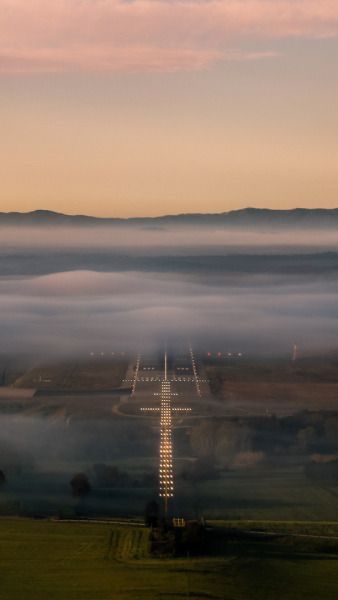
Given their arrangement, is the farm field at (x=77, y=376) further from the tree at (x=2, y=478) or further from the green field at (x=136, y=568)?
the green field at (x=136, y=568)

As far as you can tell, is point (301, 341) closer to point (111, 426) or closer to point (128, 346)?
point (128, 346)

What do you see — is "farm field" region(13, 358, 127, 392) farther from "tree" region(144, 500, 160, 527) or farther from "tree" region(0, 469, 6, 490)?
"tree" region(144, 500, 160, 527)

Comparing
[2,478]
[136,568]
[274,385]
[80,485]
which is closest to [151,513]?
[80,485]

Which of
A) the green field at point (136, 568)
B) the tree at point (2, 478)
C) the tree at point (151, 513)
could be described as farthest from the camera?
the tree at point (2, 478)

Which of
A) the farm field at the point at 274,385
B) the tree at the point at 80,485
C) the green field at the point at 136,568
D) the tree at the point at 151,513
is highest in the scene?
the farm field at the point at 274,385

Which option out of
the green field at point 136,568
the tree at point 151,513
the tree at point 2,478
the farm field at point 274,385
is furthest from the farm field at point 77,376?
the green field at point 136,568

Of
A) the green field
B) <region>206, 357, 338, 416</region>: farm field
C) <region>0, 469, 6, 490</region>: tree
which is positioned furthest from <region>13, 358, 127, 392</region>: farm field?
the green field
